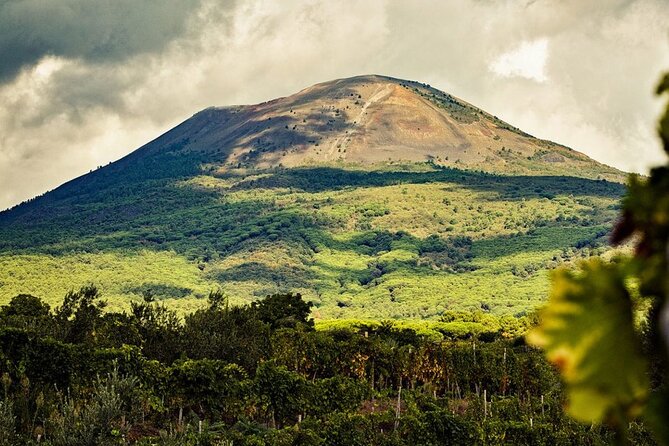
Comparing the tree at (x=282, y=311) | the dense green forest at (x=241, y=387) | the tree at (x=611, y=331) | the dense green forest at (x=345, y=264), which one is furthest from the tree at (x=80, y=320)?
the dense green forest at (x=345, y=264)

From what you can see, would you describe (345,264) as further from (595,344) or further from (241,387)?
(595,344)

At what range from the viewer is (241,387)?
2897 centimetres

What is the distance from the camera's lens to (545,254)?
→ 17138 centimetres

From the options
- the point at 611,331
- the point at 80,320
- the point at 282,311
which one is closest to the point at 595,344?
the point at 611,331

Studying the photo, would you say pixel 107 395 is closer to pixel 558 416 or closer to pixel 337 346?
pixel 558 416

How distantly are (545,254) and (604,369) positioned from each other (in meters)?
177

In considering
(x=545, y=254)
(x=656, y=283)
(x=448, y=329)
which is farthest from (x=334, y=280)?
(x=656, y=283)

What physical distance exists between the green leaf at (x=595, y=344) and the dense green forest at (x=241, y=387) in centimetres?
1924

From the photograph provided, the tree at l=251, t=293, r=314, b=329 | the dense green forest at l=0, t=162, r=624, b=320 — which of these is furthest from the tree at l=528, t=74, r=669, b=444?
the dense green forest at l=0, t=162, r=624, b=320

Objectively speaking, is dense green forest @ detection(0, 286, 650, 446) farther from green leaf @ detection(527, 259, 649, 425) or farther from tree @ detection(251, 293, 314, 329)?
green leaf @ detection(527, 259, 649, 425)

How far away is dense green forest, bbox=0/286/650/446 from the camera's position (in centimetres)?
2305

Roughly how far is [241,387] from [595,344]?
2889 centimetres

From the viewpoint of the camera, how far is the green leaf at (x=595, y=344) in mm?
956

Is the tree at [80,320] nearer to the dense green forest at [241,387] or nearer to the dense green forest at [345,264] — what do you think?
the dense green forest at [241,387]
